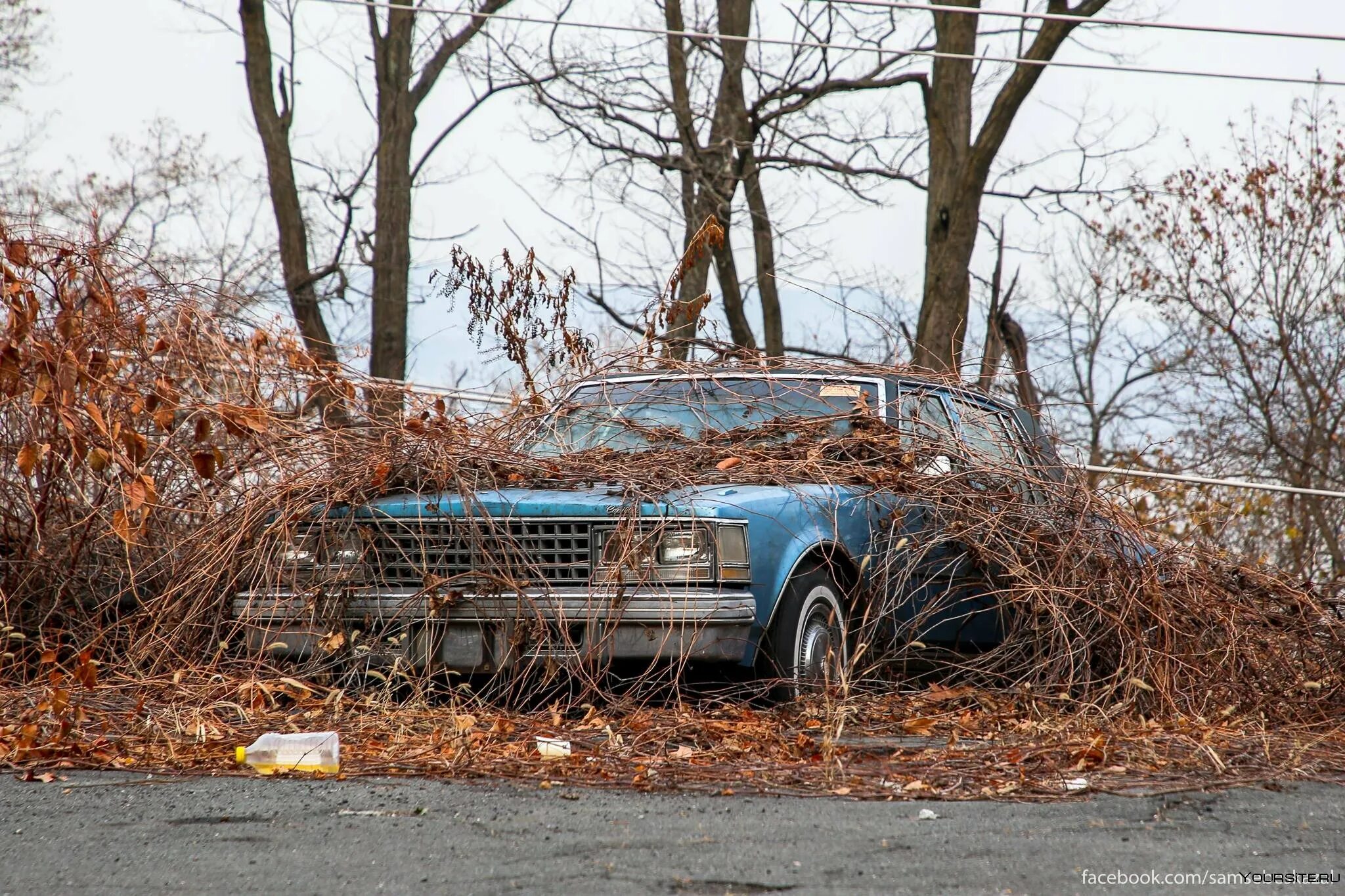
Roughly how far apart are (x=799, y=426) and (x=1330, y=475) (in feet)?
43.8

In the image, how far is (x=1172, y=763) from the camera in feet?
14.7

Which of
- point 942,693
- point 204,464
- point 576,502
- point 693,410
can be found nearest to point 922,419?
point 693,410

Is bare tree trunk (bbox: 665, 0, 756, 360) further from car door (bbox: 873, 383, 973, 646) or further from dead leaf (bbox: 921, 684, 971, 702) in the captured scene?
dead leaf (bbox: 921, 684, 971, 702)

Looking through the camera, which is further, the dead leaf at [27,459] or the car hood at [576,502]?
the dead leaf at [27,459]

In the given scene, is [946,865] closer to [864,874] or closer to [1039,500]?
[864,874]

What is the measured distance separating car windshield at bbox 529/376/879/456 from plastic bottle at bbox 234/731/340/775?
229cm

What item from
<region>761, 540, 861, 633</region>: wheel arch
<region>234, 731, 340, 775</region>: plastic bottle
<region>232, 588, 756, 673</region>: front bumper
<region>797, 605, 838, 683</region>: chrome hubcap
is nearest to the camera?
<region>234, 731, 340, 775</region>: plastic bottle

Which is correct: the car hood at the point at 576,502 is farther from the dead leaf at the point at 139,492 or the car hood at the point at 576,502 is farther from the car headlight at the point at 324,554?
the dead leaf at the point at 139,492

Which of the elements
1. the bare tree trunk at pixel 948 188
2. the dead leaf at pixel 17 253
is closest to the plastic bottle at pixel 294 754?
the dead leaf at pixel 17 253

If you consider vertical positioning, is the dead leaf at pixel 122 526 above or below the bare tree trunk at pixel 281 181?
below

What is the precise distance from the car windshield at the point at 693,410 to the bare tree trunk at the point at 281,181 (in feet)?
39.6

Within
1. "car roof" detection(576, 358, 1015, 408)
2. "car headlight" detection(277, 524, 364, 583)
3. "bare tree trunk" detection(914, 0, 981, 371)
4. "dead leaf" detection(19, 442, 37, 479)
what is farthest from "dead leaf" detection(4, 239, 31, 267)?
"bare tree trunk" detection(914, 0, 981, 371)

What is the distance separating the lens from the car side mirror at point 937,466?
20.6ft

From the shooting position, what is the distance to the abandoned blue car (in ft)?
16.9
